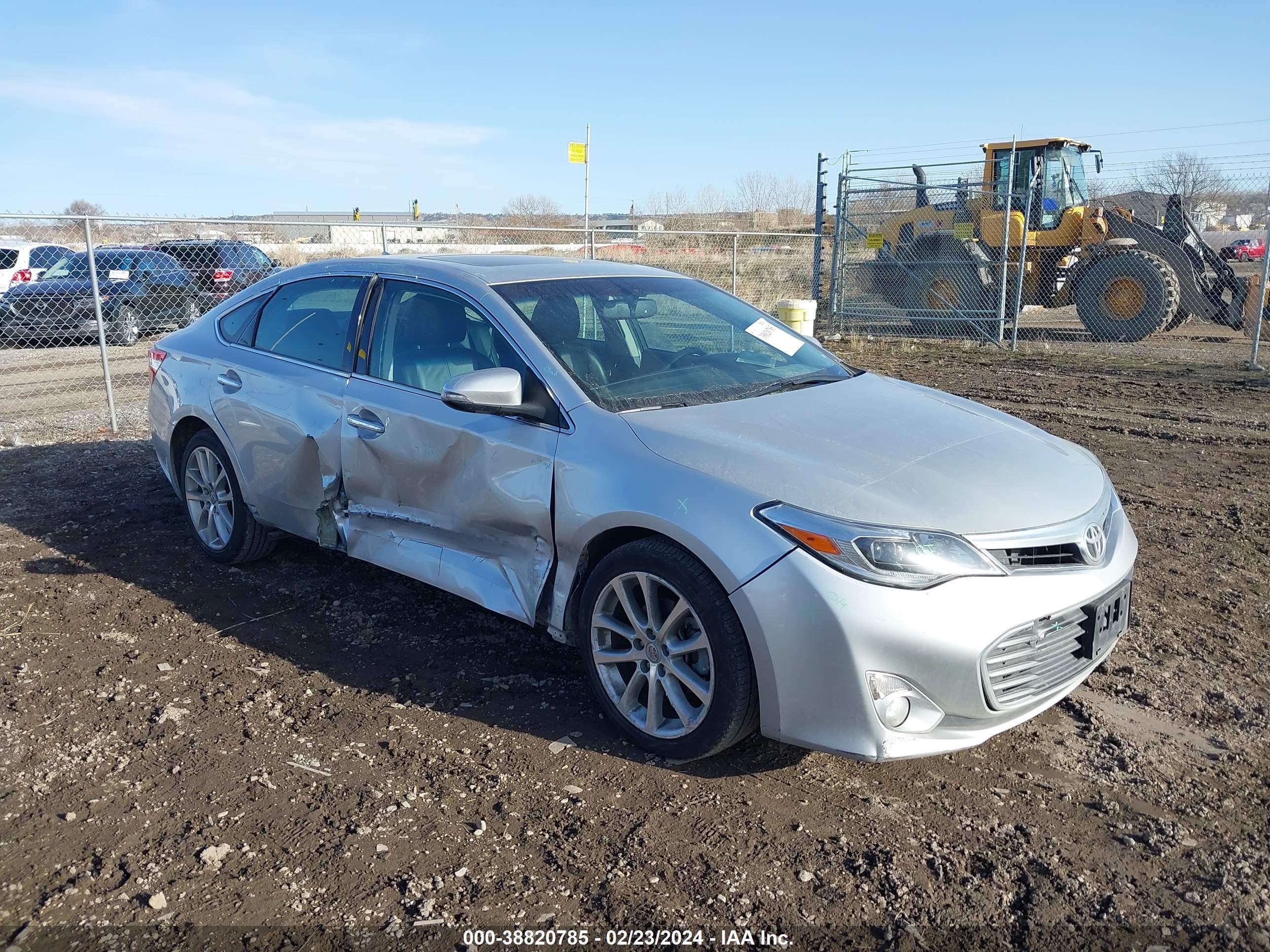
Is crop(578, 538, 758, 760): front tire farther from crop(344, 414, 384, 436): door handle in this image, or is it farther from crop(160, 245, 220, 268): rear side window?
crop(160, 245, 220, 268): rear side window

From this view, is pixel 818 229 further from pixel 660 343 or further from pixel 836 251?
pixel 660 343

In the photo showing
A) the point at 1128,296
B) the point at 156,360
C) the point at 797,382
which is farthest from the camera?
the point at 1128,296

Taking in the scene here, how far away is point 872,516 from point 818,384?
1.31m

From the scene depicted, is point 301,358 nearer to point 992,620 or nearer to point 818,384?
point 818,384

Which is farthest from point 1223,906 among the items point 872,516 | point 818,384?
point 818,384

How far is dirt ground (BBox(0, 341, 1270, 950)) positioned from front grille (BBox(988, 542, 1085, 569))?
715mm

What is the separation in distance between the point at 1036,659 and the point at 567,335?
207 centimetres

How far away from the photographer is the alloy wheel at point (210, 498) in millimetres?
5211

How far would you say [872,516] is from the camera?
9.59 feet

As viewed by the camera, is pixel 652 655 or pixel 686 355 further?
pixel 686 355

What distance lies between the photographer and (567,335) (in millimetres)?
3912

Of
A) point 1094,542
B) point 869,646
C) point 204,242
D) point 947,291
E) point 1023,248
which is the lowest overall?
point 869,646

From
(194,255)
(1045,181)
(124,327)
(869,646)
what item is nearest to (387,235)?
(194,255)

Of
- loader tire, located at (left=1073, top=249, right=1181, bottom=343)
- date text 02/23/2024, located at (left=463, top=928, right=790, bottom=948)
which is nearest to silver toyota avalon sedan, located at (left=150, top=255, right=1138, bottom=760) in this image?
date text 02/23/2024, located at (left=463, top=928, right=790, bottom=948)
